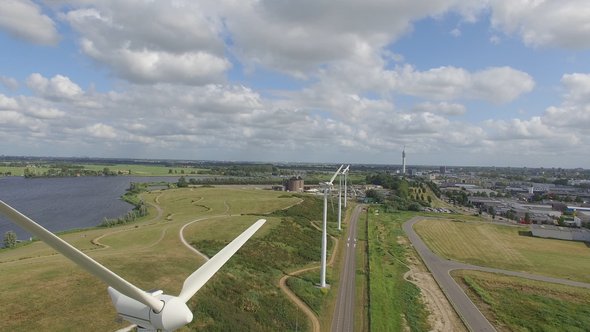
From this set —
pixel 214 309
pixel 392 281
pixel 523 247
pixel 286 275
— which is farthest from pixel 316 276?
pixel 523 247

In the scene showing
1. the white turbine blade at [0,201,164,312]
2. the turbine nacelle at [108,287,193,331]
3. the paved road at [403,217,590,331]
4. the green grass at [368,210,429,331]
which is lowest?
the paved road at [403,217,590,331]

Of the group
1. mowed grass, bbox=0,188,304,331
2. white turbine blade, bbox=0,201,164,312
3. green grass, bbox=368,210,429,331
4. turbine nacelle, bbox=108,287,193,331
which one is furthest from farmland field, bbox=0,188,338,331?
green grass, bbox=368,210,429,331

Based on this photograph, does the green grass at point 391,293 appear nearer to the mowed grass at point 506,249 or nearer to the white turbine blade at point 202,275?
the mowed grass at point 506,249

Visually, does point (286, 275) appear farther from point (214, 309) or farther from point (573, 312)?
point (573, 312)

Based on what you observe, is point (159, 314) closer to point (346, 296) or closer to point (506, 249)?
point (346, 296)

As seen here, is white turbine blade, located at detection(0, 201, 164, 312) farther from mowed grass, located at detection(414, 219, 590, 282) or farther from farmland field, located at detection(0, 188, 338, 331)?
mowed grass, located at detection(414, 219, 590, 282)

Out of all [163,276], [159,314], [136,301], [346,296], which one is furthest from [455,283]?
Answer: [136,301]

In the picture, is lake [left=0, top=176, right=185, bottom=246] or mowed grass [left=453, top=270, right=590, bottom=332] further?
lake [left=0, top=176, right=185, bottom=246]
